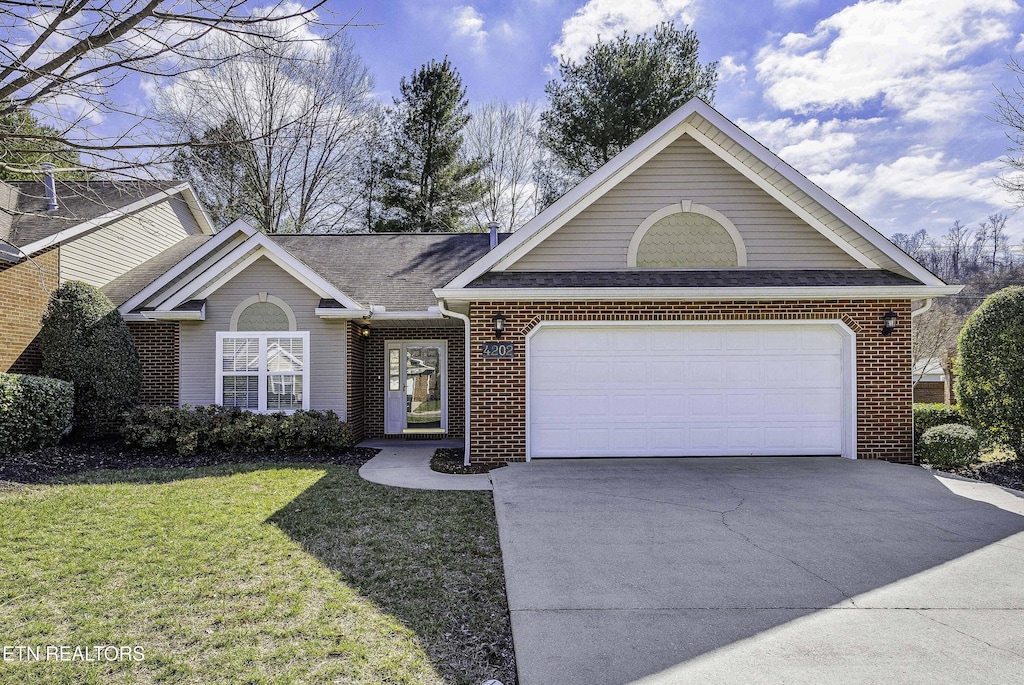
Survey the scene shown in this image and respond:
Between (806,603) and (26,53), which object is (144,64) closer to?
(26,53)

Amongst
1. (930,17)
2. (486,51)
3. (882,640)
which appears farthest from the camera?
(486,51)

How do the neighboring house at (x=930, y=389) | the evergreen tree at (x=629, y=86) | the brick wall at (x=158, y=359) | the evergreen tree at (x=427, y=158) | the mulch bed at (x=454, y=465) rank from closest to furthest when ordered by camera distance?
1. the mulch bed at (x=454, y=465)
2. the brick wall at (x=158, y=359)
3. the neighboring house at (x=930, y=389)
4. the evergreen tree at (x=629, y=86)
5. the evergreen tree at (x=427, y=158)

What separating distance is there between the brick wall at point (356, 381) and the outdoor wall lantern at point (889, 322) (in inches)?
371

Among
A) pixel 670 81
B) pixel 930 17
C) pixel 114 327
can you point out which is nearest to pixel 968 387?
pixel 930 17

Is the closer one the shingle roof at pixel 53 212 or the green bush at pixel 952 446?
the green bush at pixel 952 446

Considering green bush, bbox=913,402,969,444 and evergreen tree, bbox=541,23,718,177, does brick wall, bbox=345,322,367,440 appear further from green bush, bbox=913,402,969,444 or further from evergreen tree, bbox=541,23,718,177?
evergreen tree, bbox=541,23,718,177

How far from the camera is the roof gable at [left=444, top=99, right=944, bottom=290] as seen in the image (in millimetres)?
9094

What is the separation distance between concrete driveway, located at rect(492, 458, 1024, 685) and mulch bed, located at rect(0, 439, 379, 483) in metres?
4.33

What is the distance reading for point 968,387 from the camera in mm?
9125

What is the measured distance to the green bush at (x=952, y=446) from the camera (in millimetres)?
8508

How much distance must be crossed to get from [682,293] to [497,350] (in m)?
3.04

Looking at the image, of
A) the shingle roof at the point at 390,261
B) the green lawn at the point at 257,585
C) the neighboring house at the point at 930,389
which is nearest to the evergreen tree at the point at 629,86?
the shingle roof at the point at 390,261

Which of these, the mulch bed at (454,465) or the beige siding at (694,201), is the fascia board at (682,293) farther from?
the mulch bed at (454,465)

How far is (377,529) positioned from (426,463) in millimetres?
3768
